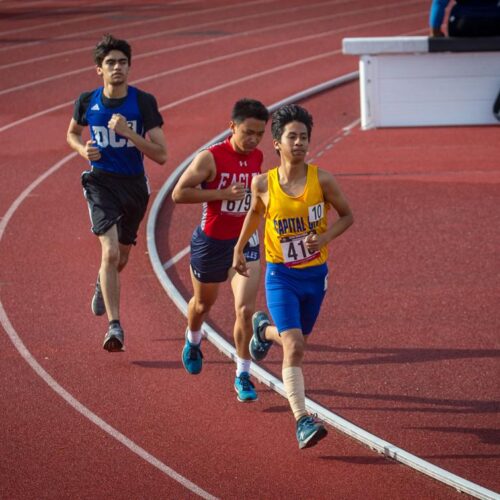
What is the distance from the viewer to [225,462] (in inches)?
268

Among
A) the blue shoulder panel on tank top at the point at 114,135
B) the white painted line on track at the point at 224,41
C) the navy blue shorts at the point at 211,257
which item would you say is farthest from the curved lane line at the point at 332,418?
the white painted line on track at the point at 224,41

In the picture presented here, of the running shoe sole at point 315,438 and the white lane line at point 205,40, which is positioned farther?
the white lane line at point 205,40

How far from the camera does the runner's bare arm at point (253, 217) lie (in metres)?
6.89

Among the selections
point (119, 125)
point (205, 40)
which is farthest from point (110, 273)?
point (205, 40)

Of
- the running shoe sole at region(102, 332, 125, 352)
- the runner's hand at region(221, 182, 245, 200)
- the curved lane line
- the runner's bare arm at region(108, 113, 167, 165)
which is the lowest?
the curved lane line

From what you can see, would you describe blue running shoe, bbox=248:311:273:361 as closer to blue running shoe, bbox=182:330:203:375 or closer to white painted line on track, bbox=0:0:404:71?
blue running shoe, bbox=182:330:203:375

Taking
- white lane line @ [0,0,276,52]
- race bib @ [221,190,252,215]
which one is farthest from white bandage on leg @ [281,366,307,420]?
white lane line @ [0,0,276,52]

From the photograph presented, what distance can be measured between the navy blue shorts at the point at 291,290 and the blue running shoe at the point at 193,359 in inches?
49.8

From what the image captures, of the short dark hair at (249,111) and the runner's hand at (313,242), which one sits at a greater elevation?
the short dark hair at (249,111)

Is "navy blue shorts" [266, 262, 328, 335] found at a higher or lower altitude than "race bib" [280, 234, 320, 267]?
lower

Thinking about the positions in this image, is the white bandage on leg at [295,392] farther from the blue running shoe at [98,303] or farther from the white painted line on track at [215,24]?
the white painted line on track at [215,24]

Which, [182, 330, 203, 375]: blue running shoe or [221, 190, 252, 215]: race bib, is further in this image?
[182, 330, 203, 375]: blue running shoe

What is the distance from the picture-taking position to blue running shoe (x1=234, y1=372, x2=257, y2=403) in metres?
7.56

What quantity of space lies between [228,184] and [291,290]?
96 centimetres
